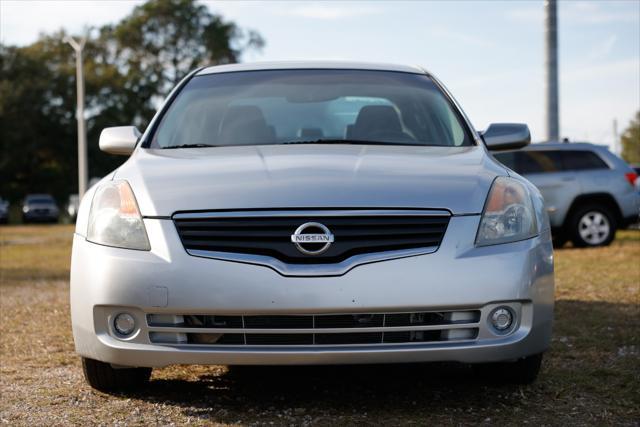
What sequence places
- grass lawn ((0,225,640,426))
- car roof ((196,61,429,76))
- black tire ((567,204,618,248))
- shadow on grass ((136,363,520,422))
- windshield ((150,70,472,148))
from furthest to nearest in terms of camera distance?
black tire ((567,204,618,248))
car roof ((196,61,429,76))
windshield ((150,70,472,148))
shadow on grass ((136,363,520,422))
grass lawn ((0,225,640,426))

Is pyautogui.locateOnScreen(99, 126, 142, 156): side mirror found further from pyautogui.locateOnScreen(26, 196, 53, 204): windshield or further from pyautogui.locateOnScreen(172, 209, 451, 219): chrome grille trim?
pyautogui.locateOnScreen(26, 196, 53, 204): windshield

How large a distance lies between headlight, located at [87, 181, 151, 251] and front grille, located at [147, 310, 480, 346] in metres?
0.30

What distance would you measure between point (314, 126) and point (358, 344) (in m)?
1.55

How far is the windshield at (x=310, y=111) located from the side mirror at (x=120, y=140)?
13 cm

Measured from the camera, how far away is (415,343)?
11.2 ft

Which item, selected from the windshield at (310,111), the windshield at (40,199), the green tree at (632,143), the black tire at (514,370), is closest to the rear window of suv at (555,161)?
the windshield at (310,111)

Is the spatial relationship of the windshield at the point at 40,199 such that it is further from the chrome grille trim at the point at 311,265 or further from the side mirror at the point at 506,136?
the chrome grille trim at the point at 311,265

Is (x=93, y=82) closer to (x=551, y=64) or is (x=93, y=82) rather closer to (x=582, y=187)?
(x=551, y=64)

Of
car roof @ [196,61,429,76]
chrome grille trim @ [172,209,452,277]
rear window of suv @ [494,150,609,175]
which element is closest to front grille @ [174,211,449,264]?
chrome grille trim @ [172,209,452,277]

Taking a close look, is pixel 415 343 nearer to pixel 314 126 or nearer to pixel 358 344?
pixel 358 344

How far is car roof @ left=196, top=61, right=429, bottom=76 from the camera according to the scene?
5074 mm

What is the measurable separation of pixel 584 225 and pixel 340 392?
10936 mm

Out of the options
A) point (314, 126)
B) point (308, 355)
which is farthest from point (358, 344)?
point (314, 126)

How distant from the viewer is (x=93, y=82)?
52531 mm
